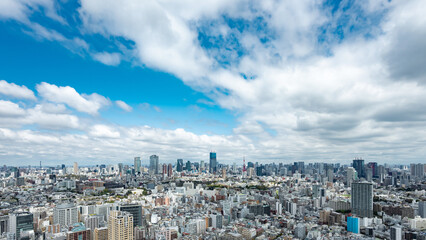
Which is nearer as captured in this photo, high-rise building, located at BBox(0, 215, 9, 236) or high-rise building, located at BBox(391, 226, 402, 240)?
high-rise building, located at BBox(391, 226, 402, 240)

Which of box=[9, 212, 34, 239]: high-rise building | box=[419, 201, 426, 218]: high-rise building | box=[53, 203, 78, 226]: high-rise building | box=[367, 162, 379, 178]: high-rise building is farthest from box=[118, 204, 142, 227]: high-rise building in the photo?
box=[367, 162, 379, 178]: high-rise building

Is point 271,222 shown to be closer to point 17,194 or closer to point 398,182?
point 17,194

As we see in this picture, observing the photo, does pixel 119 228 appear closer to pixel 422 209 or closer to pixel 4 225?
pixel 4 225

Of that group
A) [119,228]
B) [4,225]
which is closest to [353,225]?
[119,228]

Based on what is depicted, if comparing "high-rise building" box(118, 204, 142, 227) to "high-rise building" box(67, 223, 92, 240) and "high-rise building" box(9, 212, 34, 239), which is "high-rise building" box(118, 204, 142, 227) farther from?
"high-rise building" box(9, 212, 34, 239)

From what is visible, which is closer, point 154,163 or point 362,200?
point 362,200
